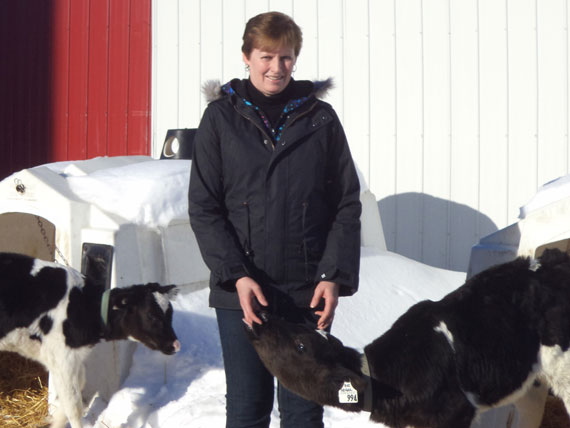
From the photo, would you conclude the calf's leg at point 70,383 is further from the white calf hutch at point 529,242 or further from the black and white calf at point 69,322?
the white calf hutch at point 529,242

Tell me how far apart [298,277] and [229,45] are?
5.39 meters

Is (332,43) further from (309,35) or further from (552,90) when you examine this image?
(552,90)

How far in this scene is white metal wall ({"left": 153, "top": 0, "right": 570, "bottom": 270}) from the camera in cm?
683

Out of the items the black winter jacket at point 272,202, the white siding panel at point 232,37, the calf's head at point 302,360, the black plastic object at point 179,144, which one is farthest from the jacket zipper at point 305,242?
the white siding panel at point 232,37

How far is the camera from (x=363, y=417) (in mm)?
4148

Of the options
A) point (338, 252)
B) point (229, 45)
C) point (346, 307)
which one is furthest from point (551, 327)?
point (229, 45)

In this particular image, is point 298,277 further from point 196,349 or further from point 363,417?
point 196,349

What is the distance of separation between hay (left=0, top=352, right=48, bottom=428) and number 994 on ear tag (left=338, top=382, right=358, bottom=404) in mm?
2849

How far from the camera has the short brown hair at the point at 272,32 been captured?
2762 millimetres

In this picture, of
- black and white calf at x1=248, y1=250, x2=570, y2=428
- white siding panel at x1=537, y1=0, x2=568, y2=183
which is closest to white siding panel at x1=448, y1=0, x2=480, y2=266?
white siding panel at x1=537, y1=0, x2=568, y2=183

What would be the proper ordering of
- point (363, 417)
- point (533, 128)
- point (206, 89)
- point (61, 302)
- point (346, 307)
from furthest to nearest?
point (533, 128) → point (346, 307) → point (61, 302) → point (363, 417) → point (206, 89)

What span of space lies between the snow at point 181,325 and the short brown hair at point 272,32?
6.86 ft

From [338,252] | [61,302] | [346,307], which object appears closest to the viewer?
[338,252]

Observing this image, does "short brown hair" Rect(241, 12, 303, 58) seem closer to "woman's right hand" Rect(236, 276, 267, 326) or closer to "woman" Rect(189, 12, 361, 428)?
"woman" Rect(189, 12, 361, 428)
